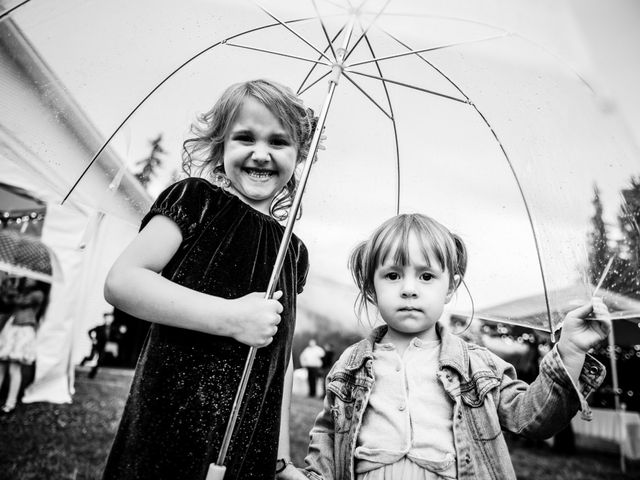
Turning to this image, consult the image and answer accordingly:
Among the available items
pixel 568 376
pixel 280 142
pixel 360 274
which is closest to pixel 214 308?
Answer: pixel 280 142

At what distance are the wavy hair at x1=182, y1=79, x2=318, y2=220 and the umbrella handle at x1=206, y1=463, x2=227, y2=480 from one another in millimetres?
875

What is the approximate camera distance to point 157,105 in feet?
5.92

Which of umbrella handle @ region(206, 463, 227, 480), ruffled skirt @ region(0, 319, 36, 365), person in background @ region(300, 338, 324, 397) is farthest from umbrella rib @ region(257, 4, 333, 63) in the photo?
person in background @ region(300, 338, 324, 397)

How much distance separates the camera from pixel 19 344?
5.14 meters

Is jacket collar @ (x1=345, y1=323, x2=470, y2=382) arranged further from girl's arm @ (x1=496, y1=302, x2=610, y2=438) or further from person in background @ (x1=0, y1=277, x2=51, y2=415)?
person in background @ (x1=0, y1=277, x2=51, y2=415)

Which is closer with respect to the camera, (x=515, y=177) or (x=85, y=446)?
(x=515, y=177)

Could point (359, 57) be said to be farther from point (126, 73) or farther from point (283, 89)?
point (126, 73)

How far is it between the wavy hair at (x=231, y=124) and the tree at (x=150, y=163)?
0.15 m

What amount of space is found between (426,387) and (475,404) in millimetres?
154

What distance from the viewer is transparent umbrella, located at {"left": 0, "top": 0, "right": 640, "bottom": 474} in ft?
4.97

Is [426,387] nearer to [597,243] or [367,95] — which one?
[597,243]

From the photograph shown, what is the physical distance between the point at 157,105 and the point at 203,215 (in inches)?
26.8

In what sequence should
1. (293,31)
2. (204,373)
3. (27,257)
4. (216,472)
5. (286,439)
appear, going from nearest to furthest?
1. (216,472)
2. (204,373)
3. (286,439)
4. (293,31)
5. (27,257)

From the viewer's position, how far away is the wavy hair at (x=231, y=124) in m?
1.54
